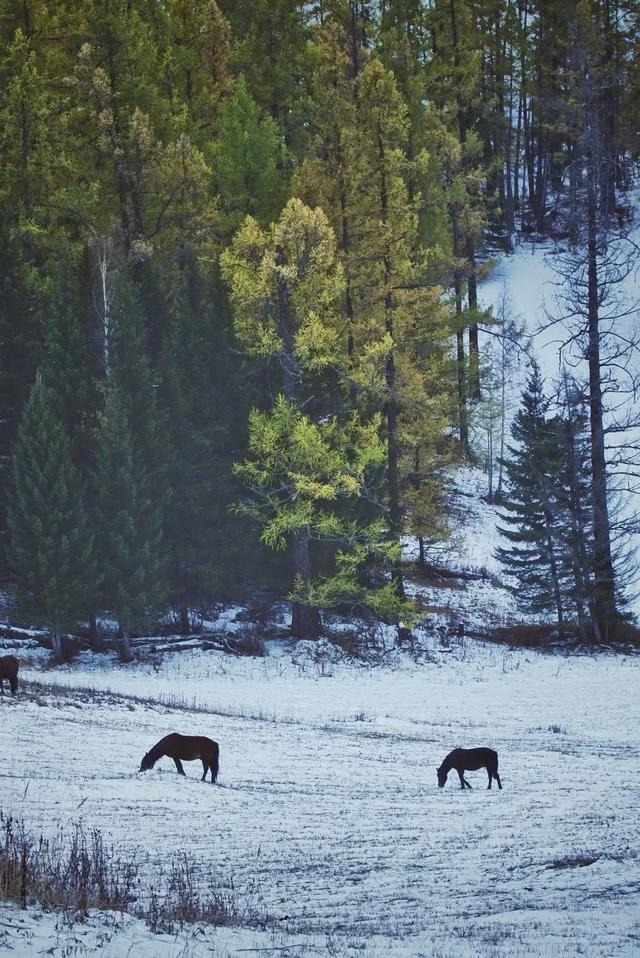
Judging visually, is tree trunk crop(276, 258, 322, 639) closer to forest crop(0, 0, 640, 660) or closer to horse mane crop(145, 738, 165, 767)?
forest crop(0, 0, 640, 660)

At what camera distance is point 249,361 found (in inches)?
1253

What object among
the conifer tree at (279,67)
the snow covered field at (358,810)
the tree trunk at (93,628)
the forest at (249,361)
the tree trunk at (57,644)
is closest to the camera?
the snow covered field at (358,810)

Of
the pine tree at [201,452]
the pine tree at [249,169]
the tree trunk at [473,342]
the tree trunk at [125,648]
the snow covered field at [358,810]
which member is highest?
the pine tree at [249,169]

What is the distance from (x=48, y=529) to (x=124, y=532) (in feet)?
6.90

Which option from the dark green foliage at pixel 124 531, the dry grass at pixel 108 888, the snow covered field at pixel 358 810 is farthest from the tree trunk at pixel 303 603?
the dry grass at pixel 108 888

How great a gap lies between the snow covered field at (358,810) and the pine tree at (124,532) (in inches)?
151

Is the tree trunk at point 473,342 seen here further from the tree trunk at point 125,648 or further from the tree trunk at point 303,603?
the tree trunk at point 125,648

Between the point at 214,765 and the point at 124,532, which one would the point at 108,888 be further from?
the point at 124,532

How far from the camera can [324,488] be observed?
27734 mm

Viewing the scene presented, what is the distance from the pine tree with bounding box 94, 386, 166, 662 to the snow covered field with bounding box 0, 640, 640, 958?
3840mm

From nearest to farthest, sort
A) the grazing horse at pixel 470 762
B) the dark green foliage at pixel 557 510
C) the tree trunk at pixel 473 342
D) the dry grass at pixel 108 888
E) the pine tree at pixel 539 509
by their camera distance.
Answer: the dry grass at pixel 108 888, the grazing horse at pixel 470 762, the dark green foliage at pixel 557 510, the pine tree at pixel 539 509, the tree trunk at pixel 473 342

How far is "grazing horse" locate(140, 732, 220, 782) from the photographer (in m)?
13.6

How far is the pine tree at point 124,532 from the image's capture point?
90.2 feet

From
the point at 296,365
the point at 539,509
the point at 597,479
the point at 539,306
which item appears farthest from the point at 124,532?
the point at 539,306
